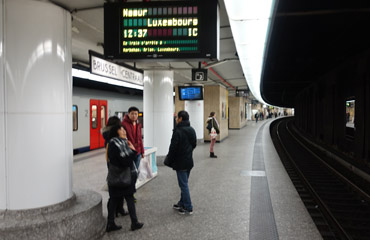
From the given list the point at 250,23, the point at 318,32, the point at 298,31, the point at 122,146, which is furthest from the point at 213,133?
the point at 122,146

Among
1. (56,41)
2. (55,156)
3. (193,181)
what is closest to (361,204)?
(193,181)

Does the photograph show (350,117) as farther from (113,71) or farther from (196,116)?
(113,71)

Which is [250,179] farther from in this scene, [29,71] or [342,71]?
[342,71]

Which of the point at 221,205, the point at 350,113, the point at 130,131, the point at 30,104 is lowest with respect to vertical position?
the point at 221,205

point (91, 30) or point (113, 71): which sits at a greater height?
point (91, 30)

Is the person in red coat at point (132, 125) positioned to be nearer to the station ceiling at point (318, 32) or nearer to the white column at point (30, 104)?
the white column at point (30, 104)

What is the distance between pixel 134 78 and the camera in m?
6.76

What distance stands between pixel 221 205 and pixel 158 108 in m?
4.57

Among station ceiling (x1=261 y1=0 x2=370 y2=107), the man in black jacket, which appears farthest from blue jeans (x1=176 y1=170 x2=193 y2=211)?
station ceiling (x1=261 y1=0 x2=370 y2=107)

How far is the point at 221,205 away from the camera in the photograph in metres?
5.23

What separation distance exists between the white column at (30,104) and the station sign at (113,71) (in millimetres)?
1371

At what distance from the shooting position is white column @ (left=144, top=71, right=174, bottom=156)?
9203mm

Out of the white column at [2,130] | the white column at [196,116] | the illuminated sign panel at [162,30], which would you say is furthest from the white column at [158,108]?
the white column at [196,116]

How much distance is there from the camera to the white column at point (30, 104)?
3.38 metres
